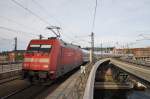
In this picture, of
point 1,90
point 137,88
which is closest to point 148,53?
point 137,88

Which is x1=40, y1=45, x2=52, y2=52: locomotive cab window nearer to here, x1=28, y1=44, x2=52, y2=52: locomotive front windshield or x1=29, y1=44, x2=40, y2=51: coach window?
x1=28, y1=44, x2=52, y2=52: locomotive front windshield

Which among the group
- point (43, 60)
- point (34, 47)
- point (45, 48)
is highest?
point (34, 47)

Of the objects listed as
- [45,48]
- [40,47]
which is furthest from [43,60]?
[40,47]

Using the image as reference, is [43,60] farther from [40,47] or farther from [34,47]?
[34,47]

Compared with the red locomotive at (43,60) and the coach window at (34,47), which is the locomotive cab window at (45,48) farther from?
the coach window at (34,47)

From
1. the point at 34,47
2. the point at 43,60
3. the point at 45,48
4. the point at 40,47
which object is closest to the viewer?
the point at 43,60

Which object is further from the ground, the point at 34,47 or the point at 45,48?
the point at 34,47

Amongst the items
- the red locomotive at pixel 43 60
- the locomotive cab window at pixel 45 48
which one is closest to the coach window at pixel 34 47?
the red locomotive at pixel 43 60

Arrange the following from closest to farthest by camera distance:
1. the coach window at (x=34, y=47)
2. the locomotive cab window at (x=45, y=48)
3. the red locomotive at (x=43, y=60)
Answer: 1. the red locomotive at (x=43, y=60)
2. the locomotive cab window at (x=45, y=48)
3. the coach window at (x=34, y=47)

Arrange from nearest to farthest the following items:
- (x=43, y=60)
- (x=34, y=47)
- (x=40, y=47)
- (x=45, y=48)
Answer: (x=43, y=60), (x=45, y=48), (x=40, y=47), (x=34, y=47)

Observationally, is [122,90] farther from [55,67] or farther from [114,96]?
[55,67]

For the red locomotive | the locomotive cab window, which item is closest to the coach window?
the red locomotive

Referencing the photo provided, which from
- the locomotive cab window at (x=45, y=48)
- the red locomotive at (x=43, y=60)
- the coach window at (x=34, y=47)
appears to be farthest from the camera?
the coach window at (x=34, y=47)

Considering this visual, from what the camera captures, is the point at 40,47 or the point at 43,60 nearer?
the point at 43,60
